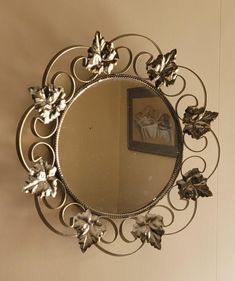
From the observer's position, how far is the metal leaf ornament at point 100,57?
0.89 metres

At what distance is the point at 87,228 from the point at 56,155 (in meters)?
0.20

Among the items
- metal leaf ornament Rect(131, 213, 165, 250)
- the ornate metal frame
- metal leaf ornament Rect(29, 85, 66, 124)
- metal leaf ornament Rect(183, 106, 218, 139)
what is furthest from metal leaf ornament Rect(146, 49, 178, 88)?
metal leaf ornament Rect(131, 213, 165, 250)

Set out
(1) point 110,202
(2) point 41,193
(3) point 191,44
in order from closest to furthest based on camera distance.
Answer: (2) point 41,193, (1) point 110,202, (3) point 191,44

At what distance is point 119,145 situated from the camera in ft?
3.19

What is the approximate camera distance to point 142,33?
3.41 feet

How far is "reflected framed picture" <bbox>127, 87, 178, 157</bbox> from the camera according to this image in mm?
994

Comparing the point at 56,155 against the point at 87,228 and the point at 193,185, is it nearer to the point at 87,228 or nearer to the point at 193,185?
the point at 87,228

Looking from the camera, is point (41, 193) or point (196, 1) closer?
point (41, 193)

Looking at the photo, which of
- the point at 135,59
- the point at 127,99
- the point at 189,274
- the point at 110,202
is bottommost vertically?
the point at 189,274

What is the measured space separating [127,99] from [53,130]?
0.23m

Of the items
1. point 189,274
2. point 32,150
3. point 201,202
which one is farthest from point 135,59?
point 189,274

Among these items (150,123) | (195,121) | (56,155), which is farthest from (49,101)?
(195,121)

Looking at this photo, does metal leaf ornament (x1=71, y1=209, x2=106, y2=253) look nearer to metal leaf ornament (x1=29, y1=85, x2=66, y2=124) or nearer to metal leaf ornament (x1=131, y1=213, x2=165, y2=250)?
metal leaf ornament (x1=131, y1=213, x2=165, y2=250)

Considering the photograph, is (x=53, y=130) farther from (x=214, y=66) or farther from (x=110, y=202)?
(x=214, y=66)
